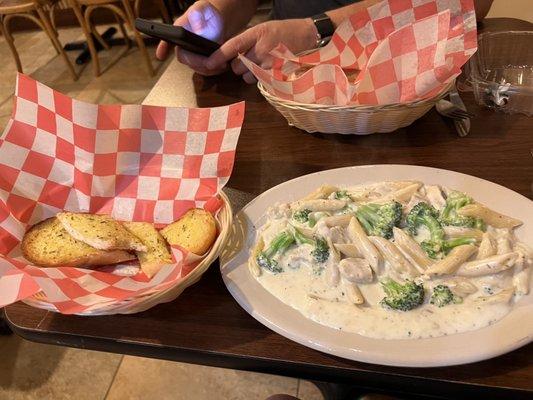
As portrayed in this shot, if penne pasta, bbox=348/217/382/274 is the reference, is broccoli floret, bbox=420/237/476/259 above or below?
below

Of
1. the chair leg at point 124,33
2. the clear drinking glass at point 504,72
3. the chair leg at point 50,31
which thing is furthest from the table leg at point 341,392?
the chair leg at point 124,33

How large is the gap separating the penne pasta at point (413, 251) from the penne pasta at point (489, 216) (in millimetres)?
99

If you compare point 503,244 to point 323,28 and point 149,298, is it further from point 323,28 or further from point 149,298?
point 323,28

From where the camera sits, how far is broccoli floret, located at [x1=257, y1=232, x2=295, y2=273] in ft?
2.38

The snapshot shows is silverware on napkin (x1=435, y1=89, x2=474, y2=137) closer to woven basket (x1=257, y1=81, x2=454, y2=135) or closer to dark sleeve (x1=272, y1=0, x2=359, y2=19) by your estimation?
woven basket (x1=257, y1=81, x2=454, y2=135)

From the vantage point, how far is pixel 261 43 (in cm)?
126

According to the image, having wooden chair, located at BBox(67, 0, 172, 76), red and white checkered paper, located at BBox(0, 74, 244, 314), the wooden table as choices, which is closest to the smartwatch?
the wooden table

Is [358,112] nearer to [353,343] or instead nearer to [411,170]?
[411,170]

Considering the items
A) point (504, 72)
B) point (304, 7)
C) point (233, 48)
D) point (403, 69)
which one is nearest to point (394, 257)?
point (403, 69)

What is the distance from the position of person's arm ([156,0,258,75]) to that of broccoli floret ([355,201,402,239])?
0.71m

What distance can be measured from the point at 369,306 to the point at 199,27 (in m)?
1.15

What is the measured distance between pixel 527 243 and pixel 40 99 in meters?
0.90

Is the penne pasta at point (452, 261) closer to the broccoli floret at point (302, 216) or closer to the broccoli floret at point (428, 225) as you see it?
the broccoli floret at point (428, 225)

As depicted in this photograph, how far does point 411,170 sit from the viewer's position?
2.89 ft
